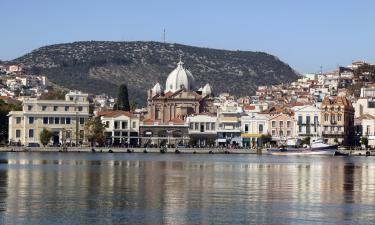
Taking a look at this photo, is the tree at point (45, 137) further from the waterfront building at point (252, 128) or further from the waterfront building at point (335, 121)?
the waterfront building at point (335, 121)

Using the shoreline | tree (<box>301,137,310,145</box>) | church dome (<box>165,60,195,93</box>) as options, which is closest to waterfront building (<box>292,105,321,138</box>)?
tree (<box>301,137,310,145</box>)

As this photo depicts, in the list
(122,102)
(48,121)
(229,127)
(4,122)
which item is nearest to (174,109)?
(122,102)

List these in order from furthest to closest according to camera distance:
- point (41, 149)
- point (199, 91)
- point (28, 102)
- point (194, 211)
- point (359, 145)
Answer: point (199, 91)
point (359, 145)
point (28, 102)
point (41, 149)
point (194, 211)

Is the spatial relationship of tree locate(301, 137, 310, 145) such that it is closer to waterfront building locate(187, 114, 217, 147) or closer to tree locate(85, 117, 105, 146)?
waterfront building locate(187, 114, 217, 147)

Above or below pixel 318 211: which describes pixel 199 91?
above

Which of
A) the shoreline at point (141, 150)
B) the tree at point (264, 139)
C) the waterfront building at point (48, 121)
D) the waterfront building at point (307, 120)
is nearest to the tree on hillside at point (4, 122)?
the waterfront building at point (48, 121)

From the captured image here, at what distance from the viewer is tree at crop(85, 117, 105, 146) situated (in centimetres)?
13424

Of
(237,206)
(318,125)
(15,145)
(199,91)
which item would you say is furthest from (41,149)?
(237,206)

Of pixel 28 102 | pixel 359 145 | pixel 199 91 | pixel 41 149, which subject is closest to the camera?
pixel 41 149

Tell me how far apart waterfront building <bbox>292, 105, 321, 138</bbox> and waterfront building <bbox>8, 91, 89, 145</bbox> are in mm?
28601

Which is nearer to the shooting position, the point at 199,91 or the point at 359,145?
the point at 359,145

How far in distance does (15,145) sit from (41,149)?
7.96 meters

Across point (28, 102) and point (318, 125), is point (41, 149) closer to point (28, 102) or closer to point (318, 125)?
point (28, 102)

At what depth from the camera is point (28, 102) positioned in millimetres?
138500
